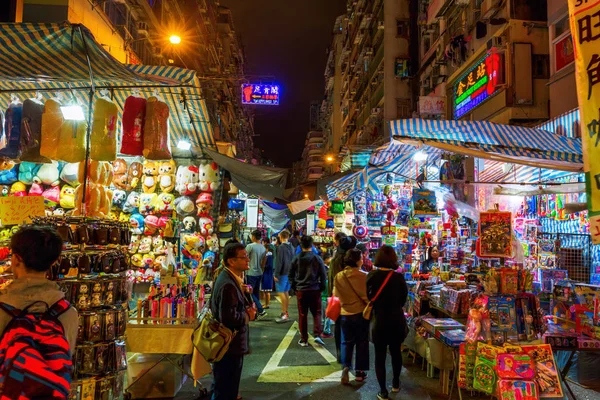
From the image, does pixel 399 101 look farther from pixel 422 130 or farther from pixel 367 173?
pixel 422 130

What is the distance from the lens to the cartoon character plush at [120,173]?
27.2 ft

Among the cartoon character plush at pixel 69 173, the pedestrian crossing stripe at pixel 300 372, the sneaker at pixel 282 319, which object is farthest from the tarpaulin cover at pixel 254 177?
the pedestrian crossing stripe at pixel 300 372

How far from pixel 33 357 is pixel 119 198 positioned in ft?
21.7

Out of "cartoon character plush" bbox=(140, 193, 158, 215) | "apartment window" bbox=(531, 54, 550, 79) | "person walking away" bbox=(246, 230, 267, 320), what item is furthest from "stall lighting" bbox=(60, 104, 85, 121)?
"apartment window" bbox=(531, 54, 550, 79)

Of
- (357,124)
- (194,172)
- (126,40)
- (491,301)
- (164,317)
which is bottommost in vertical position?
(164,317)

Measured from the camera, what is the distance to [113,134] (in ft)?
18.8

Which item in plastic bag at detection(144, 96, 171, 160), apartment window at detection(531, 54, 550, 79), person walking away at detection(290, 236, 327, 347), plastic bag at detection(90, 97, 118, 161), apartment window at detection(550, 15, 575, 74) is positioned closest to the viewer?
plastic bag at detection(90, 97, 118, 161)

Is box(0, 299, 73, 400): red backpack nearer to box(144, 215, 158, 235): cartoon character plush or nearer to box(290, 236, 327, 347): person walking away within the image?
box(290, 236, 327, 347): person walking away

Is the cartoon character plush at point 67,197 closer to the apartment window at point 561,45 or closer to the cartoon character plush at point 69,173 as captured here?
the cartoon character plush at point 69,173

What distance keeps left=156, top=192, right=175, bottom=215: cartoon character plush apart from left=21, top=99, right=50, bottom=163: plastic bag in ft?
10.3

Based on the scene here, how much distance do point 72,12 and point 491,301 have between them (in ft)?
35.1

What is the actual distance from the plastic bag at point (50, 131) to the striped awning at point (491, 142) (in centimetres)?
430

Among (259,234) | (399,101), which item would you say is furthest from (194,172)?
(399,101)

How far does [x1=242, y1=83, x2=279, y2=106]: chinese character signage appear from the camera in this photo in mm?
18941
